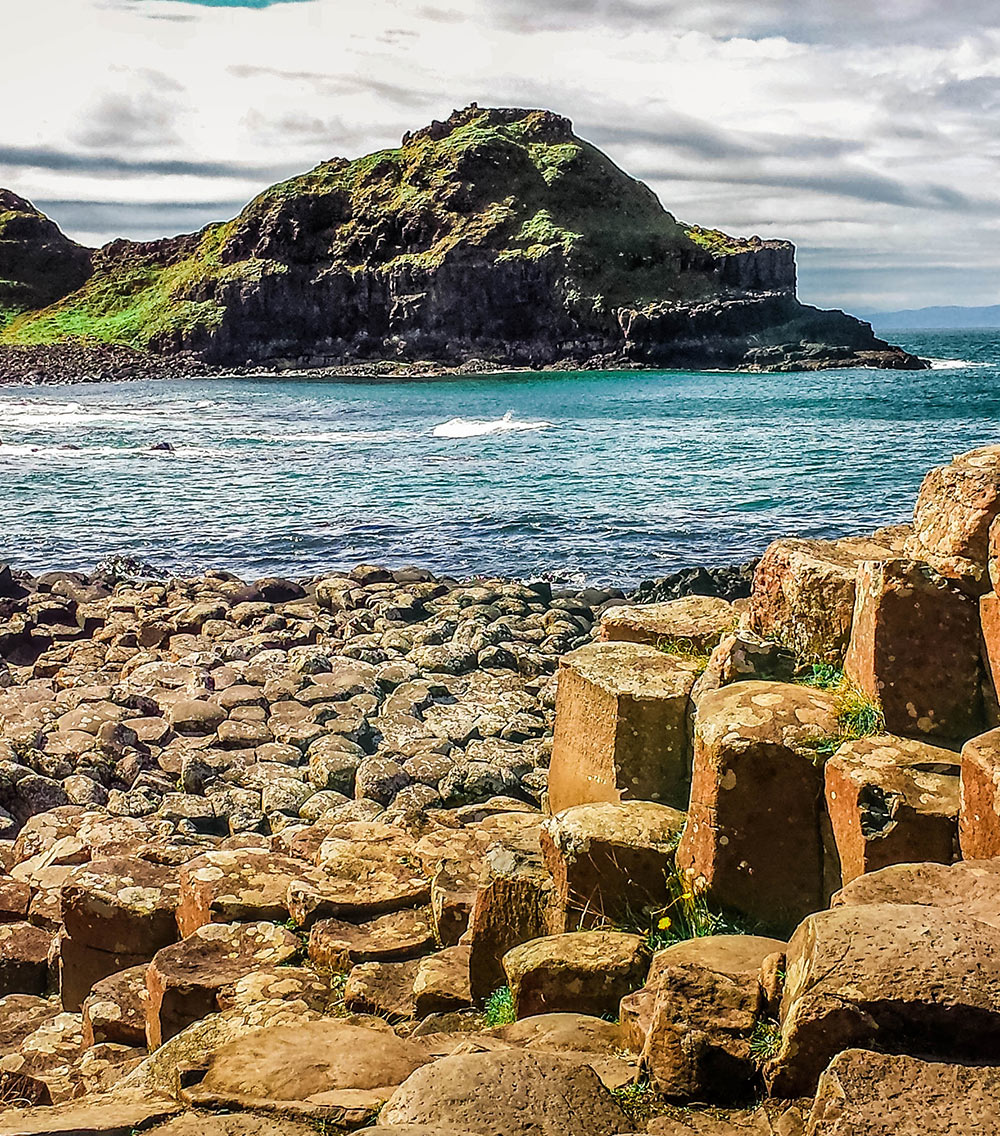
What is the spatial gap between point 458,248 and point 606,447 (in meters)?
82.2

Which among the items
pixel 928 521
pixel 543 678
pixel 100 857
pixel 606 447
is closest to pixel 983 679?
pixel 928 521

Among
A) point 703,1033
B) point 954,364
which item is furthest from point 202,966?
point 954,364

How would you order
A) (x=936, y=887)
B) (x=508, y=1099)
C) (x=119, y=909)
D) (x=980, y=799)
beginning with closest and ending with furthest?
(x=508, y=1099) < (x=936, y=887) < (x=980, y=799) < (x=119, y=909)

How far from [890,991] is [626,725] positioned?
10.2ft

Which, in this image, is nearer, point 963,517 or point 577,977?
point 577,977

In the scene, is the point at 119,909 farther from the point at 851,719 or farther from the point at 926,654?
the point at 926,654

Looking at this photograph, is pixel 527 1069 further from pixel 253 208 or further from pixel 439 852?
pixel 253 208

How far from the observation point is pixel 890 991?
11.4 ft

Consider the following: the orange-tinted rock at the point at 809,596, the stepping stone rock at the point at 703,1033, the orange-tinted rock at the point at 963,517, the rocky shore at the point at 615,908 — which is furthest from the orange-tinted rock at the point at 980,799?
the orange-tinted rock at the point at 809,596

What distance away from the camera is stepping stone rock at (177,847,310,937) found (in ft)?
22.6

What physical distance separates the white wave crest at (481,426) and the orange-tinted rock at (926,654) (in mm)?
42801

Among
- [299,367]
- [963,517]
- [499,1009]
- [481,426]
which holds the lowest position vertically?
[499,1009]

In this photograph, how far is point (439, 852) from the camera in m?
7.29

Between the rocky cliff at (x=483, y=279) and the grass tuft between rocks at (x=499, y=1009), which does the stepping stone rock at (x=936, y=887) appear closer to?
the grass tuft between rocks at (x=499, y=1009)
